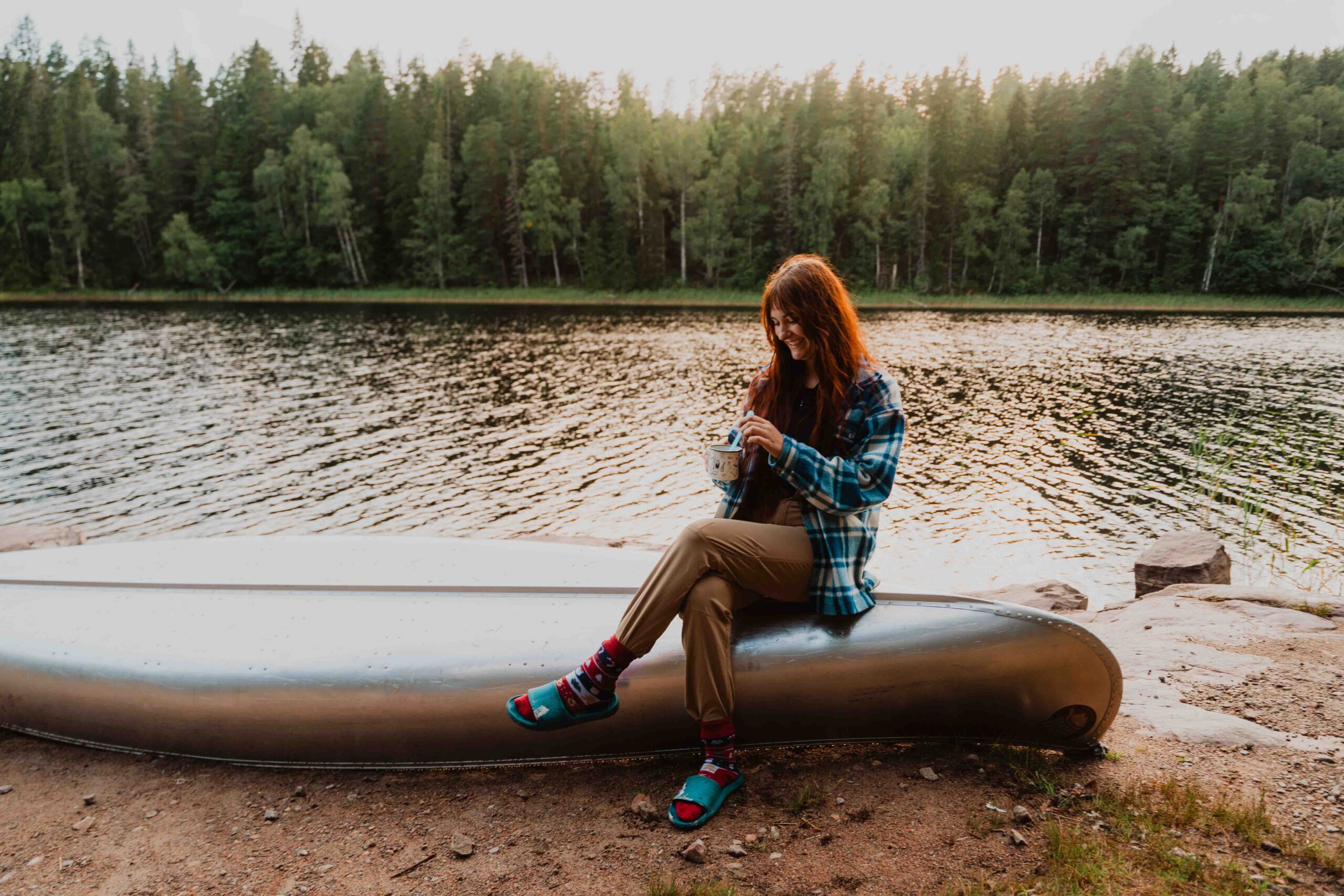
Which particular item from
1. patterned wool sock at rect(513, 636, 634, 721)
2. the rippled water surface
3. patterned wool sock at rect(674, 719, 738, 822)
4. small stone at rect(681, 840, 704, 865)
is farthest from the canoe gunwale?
the rippled water surface

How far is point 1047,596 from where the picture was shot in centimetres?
694

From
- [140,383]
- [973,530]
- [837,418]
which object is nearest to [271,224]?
[140,383]

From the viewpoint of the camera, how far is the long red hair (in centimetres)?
307

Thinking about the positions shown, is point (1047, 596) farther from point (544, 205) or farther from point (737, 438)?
point (544, 205)

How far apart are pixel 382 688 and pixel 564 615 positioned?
82 cm

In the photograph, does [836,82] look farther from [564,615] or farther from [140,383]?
[564,615]

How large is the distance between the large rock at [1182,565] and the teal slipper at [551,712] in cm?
573

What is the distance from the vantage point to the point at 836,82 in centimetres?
6419

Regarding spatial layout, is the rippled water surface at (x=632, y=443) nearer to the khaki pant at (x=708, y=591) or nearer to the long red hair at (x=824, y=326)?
the khaki pant at (x=708, y=591)

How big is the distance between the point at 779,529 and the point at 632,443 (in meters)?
12.4

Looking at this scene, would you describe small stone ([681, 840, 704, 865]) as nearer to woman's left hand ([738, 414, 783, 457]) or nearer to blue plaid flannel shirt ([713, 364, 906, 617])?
blue plaid flannel shirt ([713, 364, 906, 617])

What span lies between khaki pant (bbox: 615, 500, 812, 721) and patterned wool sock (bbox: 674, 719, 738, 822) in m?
0.05

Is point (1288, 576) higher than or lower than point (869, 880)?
lower

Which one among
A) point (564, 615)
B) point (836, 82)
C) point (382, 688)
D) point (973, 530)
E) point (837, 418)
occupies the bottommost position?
point (973, 530)
